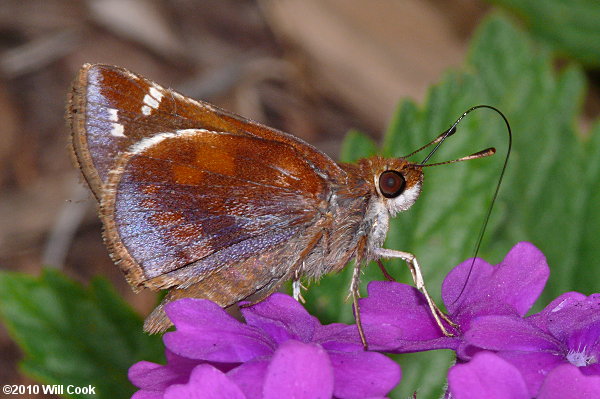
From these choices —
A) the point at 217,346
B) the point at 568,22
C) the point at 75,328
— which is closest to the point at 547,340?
the point at 217,346

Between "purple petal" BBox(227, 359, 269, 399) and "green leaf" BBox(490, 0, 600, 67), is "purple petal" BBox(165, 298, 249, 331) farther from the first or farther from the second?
"green leaf" BBox(490, 0, 600, 67)

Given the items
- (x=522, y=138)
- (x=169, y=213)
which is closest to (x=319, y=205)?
(x=169, y=213)

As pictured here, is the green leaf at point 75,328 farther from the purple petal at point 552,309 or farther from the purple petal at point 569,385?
the purple petal at point 569,385

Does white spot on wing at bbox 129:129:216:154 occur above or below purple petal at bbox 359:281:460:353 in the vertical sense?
above

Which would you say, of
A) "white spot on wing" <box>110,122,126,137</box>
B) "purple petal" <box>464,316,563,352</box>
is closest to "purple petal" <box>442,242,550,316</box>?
"purple petal" <box>464,316,563,352</box>

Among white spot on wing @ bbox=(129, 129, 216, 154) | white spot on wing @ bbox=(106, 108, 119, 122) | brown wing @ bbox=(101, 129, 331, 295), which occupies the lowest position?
brown wing @ bbox=(101, 129, 331, 295)

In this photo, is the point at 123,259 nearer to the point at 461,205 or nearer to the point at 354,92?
the point at 461,205
